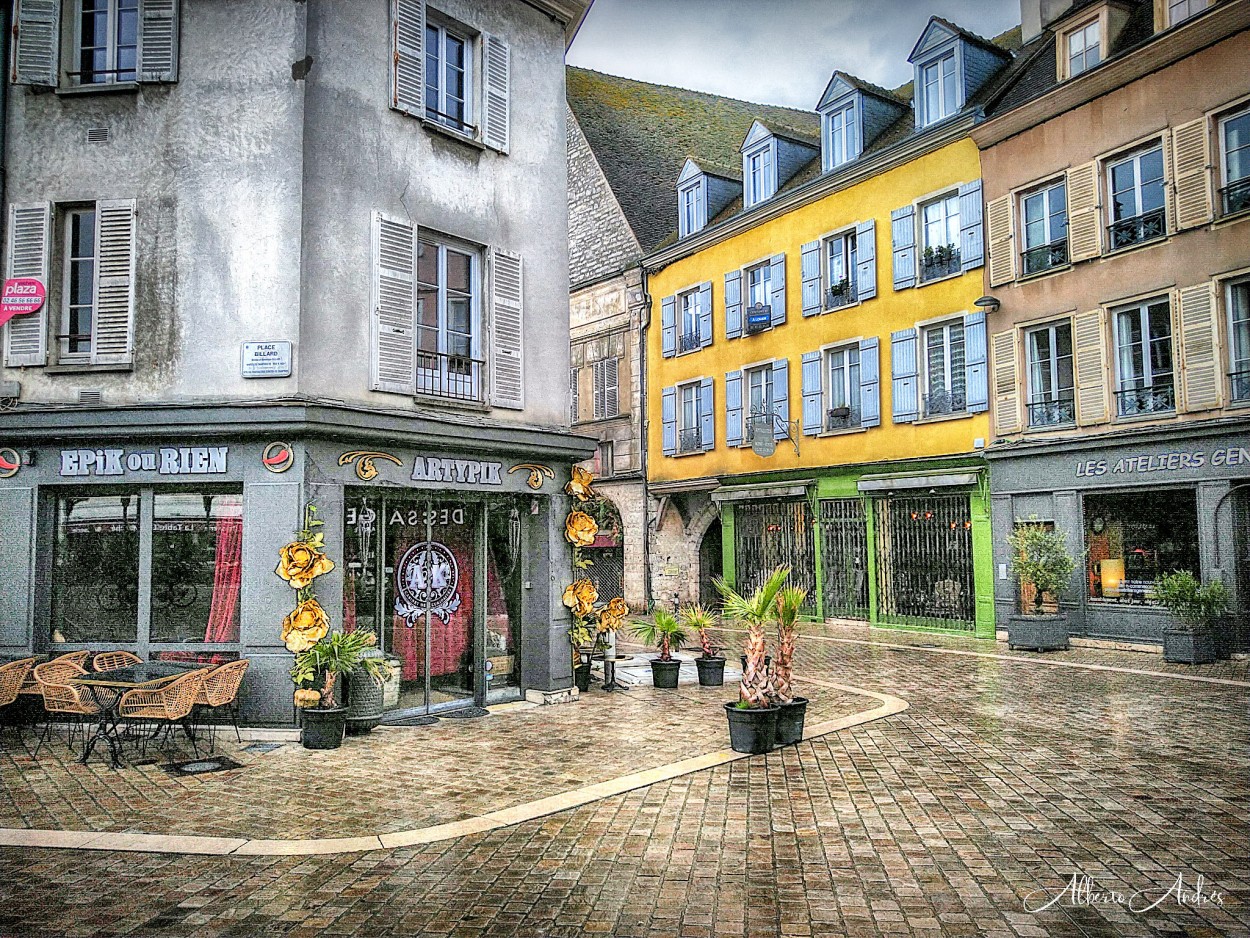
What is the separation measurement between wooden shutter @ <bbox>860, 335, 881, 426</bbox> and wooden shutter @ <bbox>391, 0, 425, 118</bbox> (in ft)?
41.7

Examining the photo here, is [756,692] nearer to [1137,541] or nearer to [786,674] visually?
[786,674]

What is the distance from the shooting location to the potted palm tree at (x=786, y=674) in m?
9.14

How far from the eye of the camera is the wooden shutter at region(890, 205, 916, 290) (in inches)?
803

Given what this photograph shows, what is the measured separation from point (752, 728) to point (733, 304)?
17.4 metres

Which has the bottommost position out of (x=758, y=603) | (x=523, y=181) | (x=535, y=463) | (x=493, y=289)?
(x=758, y=603)

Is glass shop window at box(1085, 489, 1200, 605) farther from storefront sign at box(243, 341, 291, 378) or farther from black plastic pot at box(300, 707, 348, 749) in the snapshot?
storefront sign at box(243, 341, 291, 378)

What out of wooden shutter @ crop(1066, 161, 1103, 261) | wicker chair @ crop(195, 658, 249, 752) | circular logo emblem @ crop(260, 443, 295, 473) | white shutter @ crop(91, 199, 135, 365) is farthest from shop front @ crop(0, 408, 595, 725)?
wooden shutter @ crop(1066, 161, 1103, 261)

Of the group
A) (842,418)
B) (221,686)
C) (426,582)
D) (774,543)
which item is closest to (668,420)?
(774,543)

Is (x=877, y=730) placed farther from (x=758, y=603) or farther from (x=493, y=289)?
(x=493, y=289)

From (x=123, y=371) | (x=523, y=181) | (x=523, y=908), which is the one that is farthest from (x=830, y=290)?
(x=523, y=908)

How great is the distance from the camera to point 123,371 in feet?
33.3

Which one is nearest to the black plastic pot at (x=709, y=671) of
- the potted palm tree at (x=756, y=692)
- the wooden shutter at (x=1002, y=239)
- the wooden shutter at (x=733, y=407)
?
the potted palm tree at (x=756, y=692)

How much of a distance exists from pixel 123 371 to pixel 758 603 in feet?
23.0

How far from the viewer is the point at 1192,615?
14.6 meters
